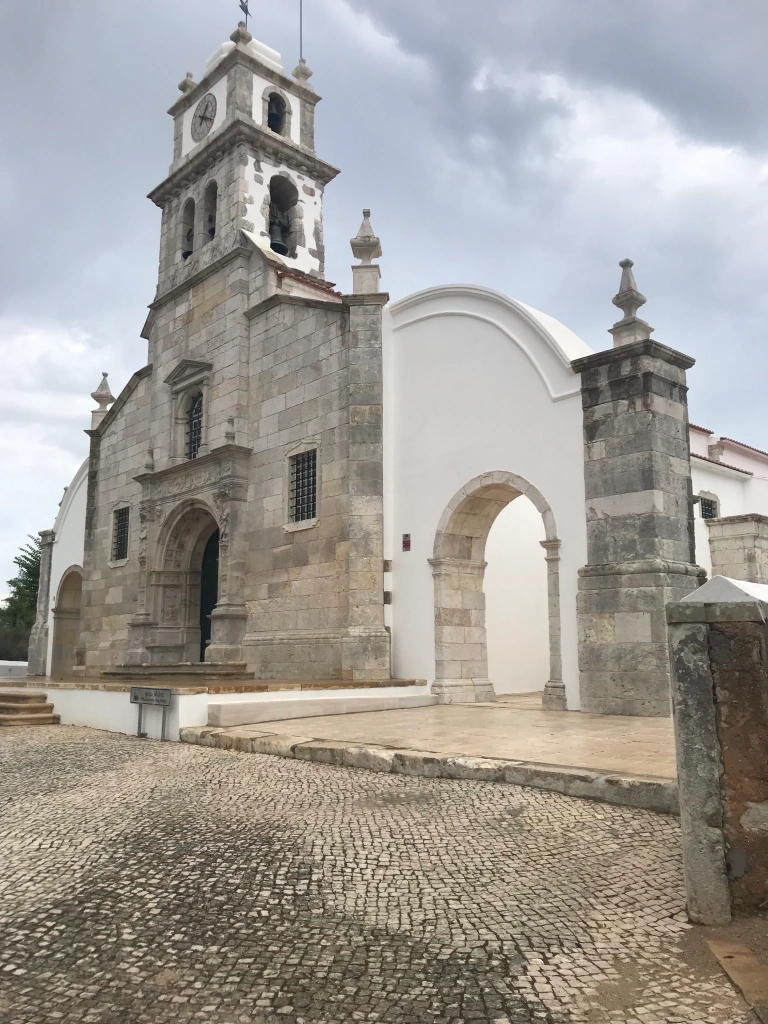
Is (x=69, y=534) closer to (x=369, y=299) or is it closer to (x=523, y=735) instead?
(x=369, y=299)

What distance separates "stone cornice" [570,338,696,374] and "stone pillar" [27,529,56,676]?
15.8 metres

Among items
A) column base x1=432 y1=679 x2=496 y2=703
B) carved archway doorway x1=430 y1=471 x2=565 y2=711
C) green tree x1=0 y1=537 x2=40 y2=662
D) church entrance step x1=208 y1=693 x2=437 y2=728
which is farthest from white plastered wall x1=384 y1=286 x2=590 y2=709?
green tree x1=0 y1=537 x2=40 y2=662

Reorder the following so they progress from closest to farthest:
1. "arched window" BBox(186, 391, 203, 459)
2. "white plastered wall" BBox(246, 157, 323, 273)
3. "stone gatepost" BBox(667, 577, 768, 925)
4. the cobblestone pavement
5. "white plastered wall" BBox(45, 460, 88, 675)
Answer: the cobblestone pavement, "stone gatepost" BBox(667, 577, 768, 925), "white plastered wall" BBox(246, 157, 323, 273), "arched window" BBox(186, 391, 203, 459), "white plastered wall" BBox(45, 460, 88, 675)

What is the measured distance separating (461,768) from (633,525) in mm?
4356

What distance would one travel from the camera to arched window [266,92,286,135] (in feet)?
53.1

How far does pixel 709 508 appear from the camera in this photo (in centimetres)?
1584

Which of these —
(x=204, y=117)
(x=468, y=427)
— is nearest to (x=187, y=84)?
(x=204, y=117)

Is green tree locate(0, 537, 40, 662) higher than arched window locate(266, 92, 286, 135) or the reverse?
the reverse

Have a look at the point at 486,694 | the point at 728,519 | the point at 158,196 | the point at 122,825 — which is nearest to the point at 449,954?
the point at 122,825

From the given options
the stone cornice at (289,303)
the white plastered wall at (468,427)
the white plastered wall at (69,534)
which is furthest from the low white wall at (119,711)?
the white plastered wall at (69,534)

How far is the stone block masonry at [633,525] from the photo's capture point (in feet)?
27.6

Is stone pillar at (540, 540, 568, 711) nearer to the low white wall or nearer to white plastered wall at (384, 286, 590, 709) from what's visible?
white plastered wall at (384, 286, 590, 709)

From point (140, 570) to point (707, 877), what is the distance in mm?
14038

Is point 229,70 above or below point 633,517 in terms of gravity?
above
